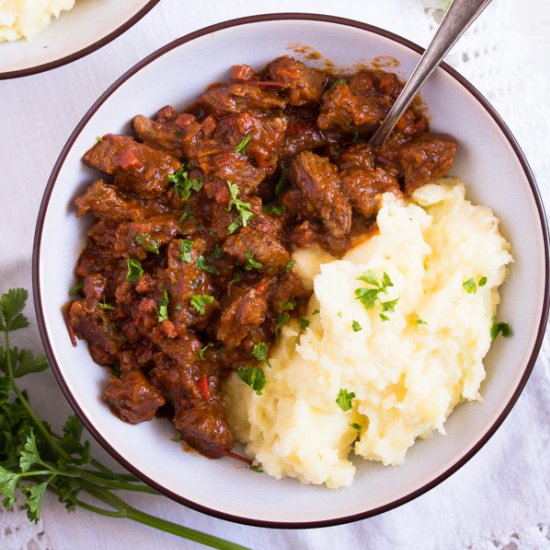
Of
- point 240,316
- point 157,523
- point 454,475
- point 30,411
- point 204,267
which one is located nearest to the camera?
point 240,316

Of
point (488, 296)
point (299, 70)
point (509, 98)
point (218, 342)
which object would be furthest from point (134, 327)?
point (509, 98)

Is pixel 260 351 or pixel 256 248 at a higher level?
pixel 256 248

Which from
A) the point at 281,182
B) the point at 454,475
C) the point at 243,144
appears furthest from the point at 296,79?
the point at 454,475

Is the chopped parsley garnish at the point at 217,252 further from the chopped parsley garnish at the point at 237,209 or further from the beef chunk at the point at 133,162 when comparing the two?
the beef chunk at the point at 133,162

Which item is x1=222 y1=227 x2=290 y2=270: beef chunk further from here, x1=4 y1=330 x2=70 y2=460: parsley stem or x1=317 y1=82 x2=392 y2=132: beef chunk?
x1=4 y1=330 x2=70 y2=460: parsley stem

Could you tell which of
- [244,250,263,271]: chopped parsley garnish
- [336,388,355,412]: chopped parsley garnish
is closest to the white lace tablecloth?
[336,388,355,412]: chopped parsley garnish

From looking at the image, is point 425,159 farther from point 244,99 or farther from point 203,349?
point 203,349

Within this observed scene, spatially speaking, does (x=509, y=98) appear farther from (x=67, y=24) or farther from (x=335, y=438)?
(x=67, y=24)
